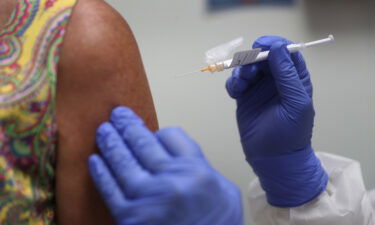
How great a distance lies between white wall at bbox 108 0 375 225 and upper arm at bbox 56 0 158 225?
0.63 metres

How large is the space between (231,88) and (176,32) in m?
0.37

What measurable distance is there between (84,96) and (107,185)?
0.19 metres

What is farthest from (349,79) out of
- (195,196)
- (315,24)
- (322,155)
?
(195,196)

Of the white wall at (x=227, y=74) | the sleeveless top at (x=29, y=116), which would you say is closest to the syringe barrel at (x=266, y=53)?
the white wall at (x=227, y=74)

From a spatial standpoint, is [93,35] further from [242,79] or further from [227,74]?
[227,74]

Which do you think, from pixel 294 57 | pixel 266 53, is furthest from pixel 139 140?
pixel 294 57

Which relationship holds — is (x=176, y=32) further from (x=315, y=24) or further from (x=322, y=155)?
(x=322, y=155)

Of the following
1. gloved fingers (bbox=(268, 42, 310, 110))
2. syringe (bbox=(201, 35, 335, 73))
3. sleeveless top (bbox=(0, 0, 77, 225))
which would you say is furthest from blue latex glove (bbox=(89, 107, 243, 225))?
gloved fingers (bbox=(268, 42, 310, 110))

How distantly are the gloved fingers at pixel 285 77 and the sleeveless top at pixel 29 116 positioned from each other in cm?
60

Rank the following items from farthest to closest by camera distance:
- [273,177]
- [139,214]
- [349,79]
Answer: [349,79] < [273,177] < [139,214]

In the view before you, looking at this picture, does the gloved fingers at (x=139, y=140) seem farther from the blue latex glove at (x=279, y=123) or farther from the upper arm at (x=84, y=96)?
the blue latex glove at (x=279, y=123)

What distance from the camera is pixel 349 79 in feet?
4.67

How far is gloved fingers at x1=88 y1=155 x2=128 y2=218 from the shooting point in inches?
22.9

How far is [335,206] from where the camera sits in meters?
1.07
